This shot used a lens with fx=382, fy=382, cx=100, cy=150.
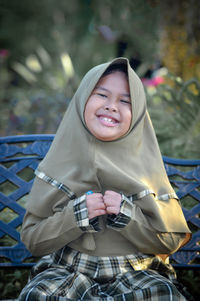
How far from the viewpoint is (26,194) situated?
2502 mm

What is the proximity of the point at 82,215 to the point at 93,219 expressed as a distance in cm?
8

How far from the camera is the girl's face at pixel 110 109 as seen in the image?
193 centimetres

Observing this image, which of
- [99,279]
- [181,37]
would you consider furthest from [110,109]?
[181,37]

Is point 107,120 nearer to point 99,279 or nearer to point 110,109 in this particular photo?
point 110,109

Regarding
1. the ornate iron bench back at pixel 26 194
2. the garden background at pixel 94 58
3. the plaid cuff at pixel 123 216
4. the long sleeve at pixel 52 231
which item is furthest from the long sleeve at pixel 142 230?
the garden background at pixel 94 58

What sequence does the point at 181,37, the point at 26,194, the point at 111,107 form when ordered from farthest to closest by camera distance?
the point at 181,37 < the point at 26,194 < the point at 111,107

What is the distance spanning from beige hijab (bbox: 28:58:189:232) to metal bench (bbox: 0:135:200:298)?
528mm

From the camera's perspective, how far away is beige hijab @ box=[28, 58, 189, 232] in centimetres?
190

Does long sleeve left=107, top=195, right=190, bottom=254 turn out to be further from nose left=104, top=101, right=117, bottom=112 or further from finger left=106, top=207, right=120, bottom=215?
nose left=104, top=101, right=117, bottom=112

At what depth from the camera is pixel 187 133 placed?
3525 millimetres

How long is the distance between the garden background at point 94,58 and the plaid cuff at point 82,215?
1001mm

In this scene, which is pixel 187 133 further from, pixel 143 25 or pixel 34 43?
pixel 34 43

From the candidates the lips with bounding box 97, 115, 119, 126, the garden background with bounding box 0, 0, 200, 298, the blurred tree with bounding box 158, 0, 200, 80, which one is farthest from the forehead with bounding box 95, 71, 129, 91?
the blurred tree with bounding box 158, 0, 200, 80

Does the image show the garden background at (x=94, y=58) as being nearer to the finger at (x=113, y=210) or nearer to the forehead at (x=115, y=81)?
the finger at (x=113, y=210)
